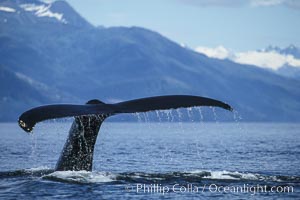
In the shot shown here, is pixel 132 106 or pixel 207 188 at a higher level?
pixel 132 106

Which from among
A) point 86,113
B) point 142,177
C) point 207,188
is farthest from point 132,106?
point 142,177

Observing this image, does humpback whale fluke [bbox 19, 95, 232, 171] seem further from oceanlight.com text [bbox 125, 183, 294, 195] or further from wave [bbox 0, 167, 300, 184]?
oceanlight.com text [bbox 125, 183, 294, 195]

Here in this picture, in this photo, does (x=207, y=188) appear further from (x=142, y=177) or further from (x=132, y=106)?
(x=132, y=106)

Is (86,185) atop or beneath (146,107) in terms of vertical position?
beneath

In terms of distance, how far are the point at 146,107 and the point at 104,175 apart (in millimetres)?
5137

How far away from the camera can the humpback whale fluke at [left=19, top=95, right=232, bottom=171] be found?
1016 centimetres

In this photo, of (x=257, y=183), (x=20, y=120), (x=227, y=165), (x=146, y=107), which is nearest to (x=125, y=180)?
(x=257, y=183)

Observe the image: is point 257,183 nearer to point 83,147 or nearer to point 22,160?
point 83,147

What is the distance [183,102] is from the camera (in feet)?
37.6

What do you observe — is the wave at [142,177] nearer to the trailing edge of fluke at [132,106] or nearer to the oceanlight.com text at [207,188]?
the oceanlight.com text at [207,188]

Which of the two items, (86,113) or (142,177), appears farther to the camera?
(142,177)

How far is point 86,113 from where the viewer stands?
1139 cm

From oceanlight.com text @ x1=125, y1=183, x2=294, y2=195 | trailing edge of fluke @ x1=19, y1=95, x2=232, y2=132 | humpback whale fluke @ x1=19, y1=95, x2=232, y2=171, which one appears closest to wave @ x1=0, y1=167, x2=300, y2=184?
humpback whale fluke @ x1=19, y1=95, x2=232, y2=171

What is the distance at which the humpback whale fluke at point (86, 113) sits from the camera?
10.2 meters
